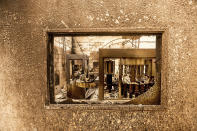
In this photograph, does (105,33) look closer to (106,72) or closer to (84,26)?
(84,26)

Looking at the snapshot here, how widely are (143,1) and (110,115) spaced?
158 centimetres

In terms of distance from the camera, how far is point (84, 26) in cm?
164

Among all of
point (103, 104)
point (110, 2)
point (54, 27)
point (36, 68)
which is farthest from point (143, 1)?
point (36, 68)

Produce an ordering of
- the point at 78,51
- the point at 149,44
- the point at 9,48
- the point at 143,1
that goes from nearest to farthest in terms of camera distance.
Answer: the point at 143,1 < the point at 9,48 < the point at 149,44 < the point at 78,51

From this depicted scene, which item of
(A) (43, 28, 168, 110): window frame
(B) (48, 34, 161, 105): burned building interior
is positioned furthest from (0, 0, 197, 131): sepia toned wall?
(B) (48, 34, 161, 105): burned building interior

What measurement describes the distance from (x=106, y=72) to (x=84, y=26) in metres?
6.94

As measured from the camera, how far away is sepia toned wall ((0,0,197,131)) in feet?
5.26

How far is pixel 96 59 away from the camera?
11.9 meters

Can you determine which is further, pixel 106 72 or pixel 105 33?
pixel 106 72

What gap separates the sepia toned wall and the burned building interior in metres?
0.16

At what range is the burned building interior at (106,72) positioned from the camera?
1784mm

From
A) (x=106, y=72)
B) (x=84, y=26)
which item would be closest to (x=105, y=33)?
(x=84, y=26)

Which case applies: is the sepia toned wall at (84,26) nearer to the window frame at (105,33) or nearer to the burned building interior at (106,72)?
the window frame at (105,33)

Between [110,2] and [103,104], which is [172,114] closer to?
[103,104]
